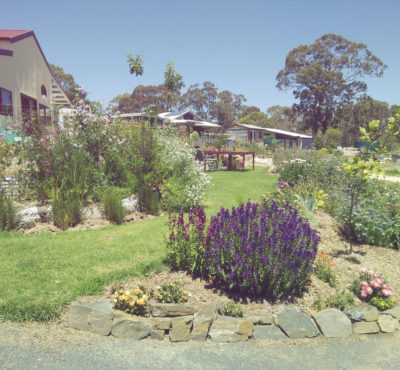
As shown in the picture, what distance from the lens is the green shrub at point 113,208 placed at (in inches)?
221

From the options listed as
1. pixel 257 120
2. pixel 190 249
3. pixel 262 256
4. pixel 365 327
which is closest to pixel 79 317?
pixel 190 249

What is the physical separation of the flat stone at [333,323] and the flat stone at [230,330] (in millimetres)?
689

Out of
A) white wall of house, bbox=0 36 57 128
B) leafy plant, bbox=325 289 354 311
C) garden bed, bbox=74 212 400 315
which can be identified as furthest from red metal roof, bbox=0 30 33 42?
leafy plant, bbox=325 289 354 311

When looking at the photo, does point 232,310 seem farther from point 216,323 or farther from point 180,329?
point 180,329

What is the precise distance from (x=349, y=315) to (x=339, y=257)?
1.32m

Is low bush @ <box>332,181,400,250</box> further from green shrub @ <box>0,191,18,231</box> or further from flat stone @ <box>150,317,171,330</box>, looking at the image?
green shrub @ <box>0,191,18,231</box>

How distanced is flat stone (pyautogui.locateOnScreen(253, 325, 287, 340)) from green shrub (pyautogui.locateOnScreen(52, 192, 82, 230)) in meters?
3.67

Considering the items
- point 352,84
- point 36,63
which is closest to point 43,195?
point 36,63

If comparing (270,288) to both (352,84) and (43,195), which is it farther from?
(352,84)

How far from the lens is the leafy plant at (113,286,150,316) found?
2.98 metres

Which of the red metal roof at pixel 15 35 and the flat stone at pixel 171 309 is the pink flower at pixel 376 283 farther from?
the red metal roof at pixel 15 35

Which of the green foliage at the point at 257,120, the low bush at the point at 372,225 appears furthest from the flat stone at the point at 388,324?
the green foliage at the point at 257,120

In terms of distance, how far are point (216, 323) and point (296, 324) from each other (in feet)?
2.49

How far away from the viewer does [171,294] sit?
3.13 metres
